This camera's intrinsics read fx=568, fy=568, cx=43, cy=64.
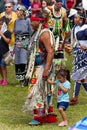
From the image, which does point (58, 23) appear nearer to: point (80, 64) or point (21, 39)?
point (21, 39)

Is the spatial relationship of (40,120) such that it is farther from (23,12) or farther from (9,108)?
(23,12)

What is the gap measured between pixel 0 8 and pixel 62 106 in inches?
347

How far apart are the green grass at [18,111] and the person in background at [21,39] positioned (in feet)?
1.24

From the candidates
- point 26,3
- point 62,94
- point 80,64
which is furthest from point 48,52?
point 26,3

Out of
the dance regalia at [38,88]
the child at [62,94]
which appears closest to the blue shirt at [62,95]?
the child at [62,94]

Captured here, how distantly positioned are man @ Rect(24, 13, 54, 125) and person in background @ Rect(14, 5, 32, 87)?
3089mm

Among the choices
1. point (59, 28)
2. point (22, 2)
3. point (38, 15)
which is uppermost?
point (38, 15)

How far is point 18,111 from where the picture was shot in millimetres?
9375

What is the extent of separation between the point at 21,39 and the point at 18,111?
2.48 meters

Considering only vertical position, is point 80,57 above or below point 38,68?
below

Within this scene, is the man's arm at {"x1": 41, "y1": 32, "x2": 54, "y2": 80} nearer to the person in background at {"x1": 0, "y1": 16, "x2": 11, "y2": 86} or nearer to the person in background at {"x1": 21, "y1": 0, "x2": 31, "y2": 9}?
the person in background at {"x1": 0, "y1": 16, "x2": 11, "y2": 86}

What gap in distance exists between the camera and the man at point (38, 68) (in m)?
8.19

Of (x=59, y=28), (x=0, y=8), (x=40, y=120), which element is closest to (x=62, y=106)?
(x=40, y=120)

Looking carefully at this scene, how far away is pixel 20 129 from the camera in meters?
8.05
